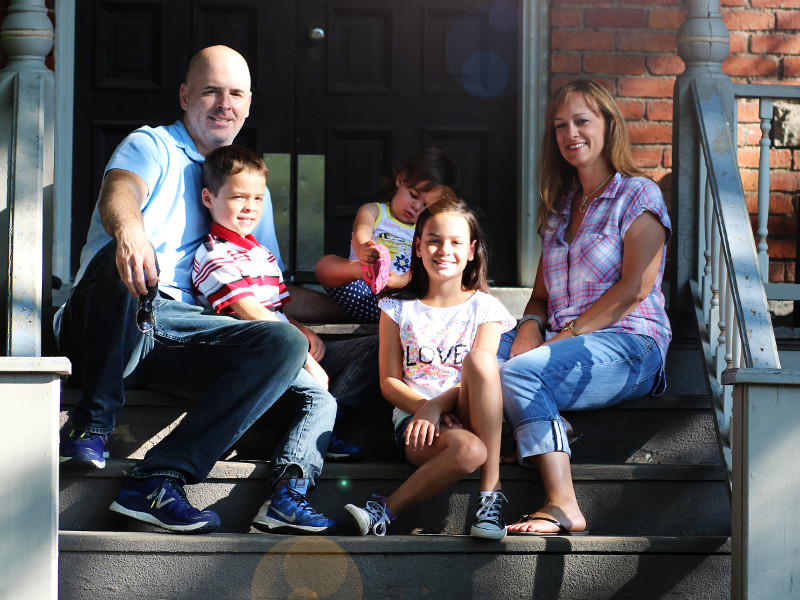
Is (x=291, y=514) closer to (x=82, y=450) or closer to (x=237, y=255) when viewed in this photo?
(x=82, y=450)

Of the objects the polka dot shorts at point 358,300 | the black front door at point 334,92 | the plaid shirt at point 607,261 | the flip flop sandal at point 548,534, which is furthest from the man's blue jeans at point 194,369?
the black front door at point 334,92

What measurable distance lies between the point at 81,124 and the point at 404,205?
72.0 inches

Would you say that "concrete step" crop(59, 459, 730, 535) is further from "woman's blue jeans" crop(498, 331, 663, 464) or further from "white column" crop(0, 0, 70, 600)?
"white column" crop(0, 0, 70, 600)

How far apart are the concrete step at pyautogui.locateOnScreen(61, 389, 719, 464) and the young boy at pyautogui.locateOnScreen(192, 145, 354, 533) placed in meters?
0.25

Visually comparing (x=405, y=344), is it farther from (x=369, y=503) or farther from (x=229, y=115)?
(x=229, y=115)

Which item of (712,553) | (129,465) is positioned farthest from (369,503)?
(712,553)

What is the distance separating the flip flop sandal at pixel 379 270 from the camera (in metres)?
3.63

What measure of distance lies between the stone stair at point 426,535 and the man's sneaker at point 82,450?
0.05 metres

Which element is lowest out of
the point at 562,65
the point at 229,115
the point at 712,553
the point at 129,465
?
the point at 712,553

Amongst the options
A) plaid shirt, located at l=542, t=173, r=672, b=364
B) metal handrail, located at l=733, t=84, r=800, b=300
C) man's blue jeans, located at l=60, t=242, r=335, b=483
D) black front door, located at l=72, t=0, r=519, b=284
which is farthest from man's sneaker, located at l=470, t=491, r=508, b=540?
black front door, located at l=72, t=0, r=519, b=284

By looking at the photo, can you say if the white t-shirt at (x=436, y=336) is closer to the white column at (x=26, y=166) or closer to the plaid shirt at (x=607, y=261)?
the plaid shirt at (x=607, y=261)

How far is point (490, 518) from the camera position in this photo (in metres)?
2.85

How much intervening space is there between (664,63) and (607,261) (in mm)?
1781

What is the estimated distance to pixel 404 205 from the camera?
404 cm
